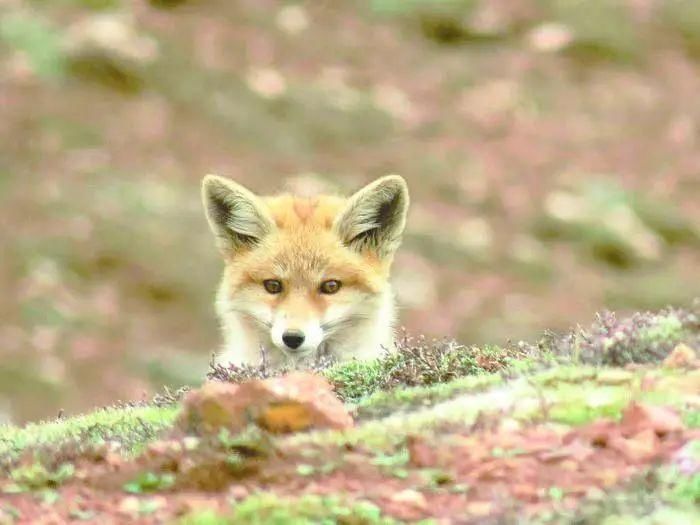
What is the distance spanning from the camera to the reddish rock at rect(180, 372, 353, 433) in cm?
679

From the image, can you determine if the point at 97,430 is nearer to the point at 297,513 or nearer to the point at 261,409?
the point at 261,409

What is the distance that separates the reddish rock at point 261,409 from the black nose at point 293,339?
7.79ft

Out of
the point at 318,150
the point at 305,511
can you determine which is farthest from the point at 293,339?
the point at 318,150

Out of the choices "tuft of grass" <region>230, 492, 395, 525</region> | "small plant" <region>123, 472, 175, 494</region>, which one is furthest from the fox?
"tuft of grass" <region>230, 492, 395, 525</region>

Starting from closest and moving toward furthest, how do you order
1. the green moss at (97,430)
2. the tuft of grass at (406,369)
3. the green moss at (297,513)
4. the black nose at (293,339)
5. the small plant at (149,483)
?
the green moss at (297,513) < the small plant at (149,483) < the green moss at (97,430) < the tuft of grass at (406,369) < the black nose at (293,339)

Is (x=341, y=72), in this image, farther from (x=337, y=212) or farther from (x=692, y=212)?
(x=337, y=212)

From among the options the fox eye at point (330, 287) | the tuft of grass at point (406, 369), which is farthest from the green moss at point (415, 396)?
the fox eye at point (330, 287)

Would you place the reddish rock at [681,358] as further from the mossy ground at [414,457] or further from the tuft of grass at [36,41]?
the tuft of grass at [36,41]

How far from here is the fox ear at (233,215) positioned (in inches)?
394

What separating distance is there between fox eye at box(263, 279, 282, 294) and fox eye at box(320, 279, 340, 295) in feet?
0.94

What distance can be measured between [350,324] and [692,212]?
16115 mm

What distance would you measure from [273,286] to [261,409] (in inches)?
119

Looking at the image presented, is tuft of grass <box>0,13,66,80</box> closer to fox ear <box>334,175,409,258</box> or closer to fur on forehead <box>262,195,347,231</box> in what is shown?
fur on forehead <box>262,195,347,231</box>

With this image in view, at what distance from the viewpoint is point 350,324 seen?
9.98 meters
